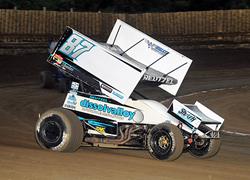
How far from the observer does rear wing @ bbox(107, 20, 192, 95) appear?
40.0ft

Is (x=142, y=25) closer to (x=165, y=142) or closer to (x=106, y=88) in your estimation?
(x=106, y=88)

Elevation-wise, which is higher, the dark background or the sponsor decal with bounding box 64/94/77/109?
the dark background

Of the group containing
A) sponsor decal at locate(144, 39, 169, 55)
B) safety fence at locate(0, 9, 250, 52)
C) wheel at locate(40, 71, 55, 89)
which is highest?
safety fence at locate(0, 9, 250, 52)

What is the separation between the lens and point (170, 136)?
10797 millimetres

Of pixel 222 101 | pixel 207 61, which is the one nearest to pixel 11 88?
pixel 222 101

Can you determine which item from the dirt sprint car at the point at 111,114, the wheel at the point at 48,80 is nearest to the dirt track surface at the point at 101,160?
the dirt sprint car at the point at 111,114

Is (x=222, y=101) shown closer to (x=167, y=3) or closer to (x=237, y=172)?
(x=237, y=172)

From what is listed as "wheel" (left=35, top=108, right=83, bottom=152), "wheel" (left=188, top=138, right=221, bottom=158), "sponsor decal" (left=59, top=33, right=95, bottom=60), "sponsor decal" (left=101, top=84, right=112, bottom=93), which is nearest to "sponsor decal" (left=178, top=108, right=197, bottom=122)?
"wheel" (left=188, top=138, right=221, bottom=158)

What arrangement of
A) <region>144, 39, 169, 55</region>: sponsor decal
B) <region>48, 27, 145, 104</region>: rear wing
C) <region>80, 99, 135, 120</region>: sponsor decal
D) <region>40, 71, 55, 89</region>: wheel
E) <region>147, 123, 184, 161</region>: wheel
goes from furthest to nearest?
<region>40, 71, 55, 89</region>: wheel → <region>144, 39, 169, 55</region>: sponsor decal → <region>80, 99, 135, 120</region>: sponsor decal → <region>48, 27, 145, 104</region>: rear wing → <region>147, 123, 184, 161</region>: wheel

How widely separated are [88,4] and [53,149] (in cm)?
3964

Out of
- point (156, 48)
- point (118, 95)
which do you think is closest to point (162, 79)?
point (156, 48)

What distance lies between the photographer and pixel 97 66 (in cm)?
1151

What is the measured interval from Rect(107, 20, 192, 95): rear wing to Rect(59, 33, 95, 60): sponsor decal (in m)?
1.15

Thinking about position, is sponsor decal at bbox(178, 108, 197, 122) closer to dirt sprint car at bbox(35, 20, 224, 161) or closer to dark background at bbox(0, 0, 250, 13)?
dirt sprint car at bbox(35, 20, 224, 161)
